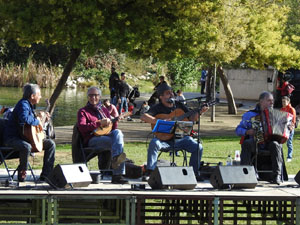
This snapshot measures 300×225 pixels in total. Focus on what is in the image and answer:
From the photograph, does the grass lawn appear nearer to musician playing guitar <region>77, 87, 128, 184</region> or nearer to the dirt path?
the dirt path

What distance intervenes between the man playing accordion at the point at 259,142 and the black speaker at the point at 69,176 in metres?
→ 2.69

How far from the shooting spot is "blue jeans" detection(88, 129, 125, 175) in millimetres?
10547

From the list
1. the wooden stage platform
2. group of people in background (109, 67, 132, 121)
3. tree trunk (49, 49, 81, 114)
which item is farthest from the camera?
group of people in background (109, 67, 132, 121)

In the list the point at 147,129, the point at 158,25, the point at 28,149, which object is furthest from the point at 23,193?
the point at 147,129

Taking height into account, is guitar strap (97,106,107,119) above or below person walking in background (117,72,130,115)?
above

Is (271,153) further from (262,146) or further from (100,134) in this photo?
(100,134)

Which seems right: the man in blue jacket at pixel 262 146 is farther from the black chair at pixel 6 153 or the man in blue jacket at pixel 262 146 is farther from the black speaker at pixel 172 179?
the black chair at pixel 6 153

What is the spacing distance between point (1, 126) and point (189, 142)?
9.08 ft

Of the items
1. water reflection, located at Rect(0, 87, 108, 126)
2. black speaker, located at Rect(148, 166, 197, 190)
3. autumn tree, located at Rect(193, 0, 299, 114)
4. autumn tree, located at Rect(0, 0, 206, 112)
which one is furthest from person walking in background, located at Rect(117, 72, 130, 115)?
black speaker, located at Rect(148, 166, 197, 190)

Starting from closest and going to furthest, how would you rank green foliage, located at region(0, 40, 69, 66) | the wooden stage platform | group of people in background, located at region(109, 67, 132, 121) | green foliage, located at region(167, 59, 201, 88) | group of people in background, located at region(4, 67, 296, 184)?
the wooden stage platform, group of people in background, located at region(4, 67, 296, 184), group of people in background, located at region(109, 67, 132, 121), green foliage, located at region(167, 59, 201, 88), green foliage, located at region(0, 40, 69, 66)

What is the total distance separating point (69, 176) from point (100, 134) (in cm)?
155

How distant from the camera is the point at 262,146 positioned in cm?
1125

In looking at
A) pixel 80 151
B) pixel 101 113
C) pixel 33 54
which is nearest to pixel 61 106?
pixel 33 54

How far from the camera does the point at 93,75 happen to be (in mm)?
54969
